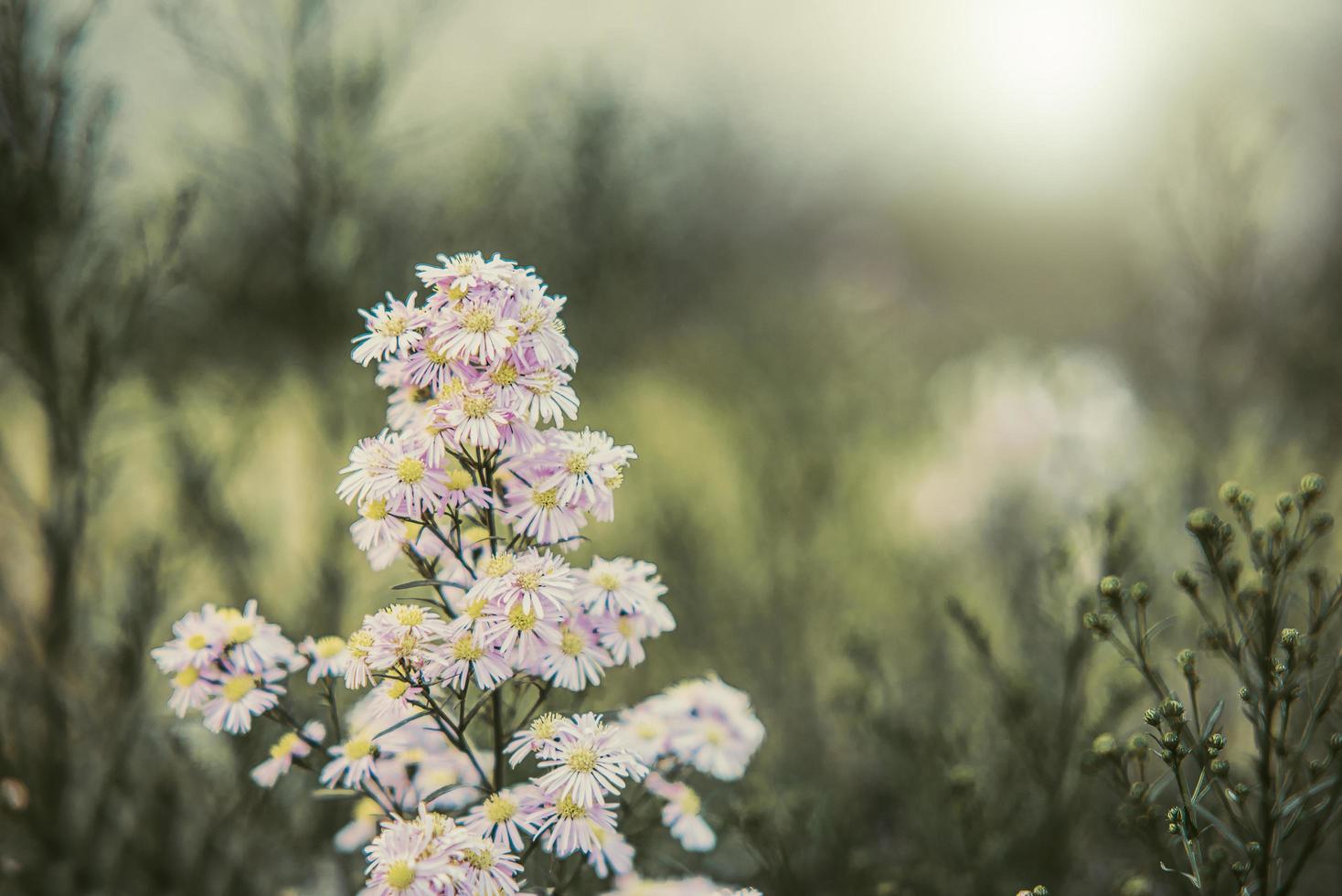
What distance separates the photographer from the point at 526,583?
1.52m

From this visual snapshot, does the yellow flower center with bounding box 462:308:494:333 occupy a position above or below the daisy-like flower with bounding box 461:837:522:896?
above

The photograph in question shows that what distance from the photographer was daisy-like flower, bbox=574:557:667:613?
1651 millimetres

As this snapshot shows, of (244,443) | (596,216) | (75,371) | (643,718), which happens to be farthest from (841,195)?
(643,718)

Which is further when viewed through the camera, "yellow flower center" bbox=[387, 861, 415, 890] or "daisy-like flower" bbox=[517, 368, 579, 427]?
"daisy-like flower" bbox=[517, 368, 579, 427]

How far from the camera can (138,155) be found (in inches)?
208

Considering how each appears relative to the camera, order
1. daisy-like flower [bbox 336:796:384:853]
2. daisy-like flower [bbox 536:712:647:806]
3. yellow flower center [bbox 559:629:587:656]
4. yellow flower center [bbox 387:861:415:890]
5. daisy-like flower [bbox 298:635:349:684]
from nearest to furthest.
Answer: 1. yellow flower center [bbox 387:861:415:890]
2. daisy-like flower [bbox 536:712:647:806]
3. yellow flower center [bbox 559:629:587:656]
4. daisy-like flower [bbox 298:635:349:684]
5. daisy-like flower [bbox 336:796:384:853]

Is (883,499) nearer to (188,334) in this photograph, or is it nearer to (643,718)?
(188,334)

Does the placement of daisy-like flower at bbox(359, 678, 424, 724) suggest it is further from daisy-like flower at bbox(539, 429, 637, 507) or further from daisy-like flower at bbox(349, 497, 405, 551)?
daisy-like flower at bbox(539, 429, 637, 507)

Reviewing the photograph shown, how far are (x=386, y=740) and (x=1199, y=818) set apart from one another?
2.89 m

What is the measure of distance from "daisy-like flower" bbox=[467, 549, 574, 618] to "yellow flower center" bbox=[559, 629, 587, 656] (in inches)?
3.8

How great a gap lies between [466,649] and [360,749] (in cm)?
37

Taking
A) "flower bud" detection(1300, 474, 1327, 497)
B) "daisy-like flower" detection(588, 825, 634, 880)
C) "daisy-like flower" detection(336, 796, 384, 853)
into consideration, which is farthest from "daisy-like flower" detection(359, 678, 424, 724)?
"flower bud" detection(1300, 474, 1327, 497)

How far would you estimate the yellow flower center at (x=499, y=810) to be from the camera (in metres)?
1.57

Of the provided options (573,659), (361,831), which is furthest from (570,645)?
(361,831)
